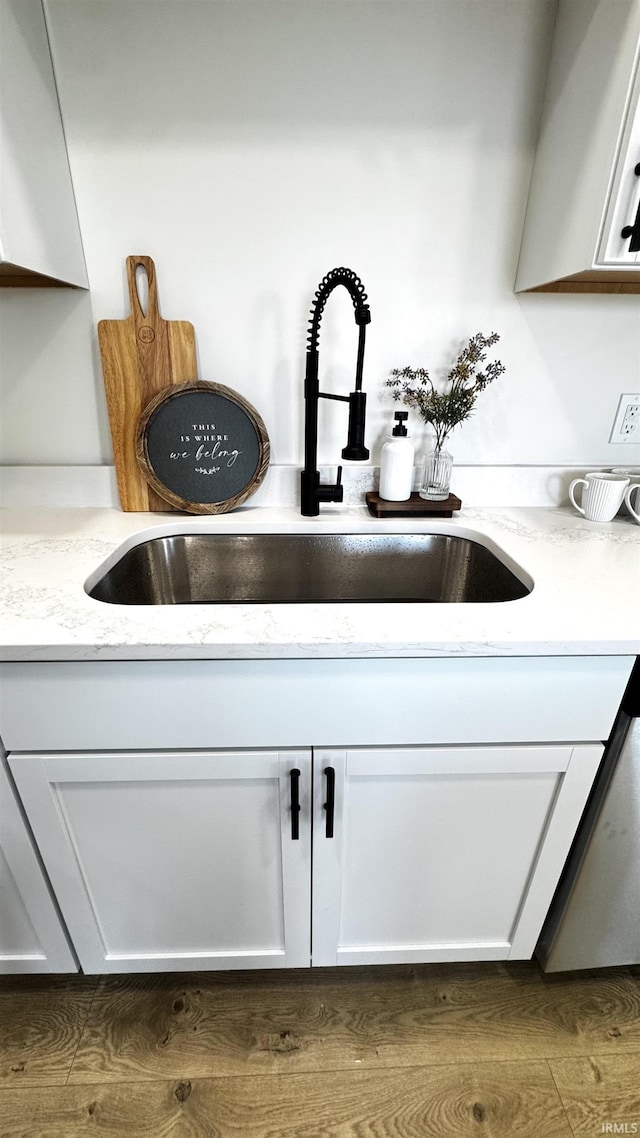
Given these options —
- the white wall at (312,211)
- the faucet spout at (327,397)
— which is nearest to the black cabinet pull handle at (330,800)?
the faucet spout at (327,397)

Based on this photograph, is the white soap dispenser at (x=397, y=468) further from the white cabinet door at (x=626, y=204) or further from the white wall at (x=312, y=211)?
the white cabinet door at (x=626, y=204)

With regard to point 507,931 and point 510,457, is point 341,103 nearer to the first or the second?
point 510,457

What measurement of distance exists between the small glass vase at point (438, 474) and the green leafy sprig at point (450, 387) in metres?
0.03

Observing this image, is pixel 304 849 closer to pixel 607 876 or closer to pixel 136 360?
pixel 607 876

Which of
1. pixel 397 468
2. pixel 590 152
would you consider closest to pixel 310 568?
pixel 397 468

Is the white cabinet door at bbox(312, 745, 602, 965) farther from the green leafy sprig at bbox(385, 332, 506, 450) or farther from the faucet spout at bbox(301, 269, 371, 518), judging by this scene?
the green leafy sprig at bbox(385, 332, 506, 450)

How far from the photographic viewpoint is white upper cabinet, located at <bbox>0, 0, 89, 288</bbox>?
34.3 inches

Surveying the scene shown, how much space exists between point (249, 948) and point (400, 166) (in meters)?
1.63

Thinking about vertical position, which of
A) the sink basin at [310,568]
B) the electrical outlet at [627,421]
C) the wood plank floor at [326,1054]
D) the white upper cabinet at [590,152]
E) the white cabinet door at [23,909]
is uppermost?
the white upper cabinet at [590,152]

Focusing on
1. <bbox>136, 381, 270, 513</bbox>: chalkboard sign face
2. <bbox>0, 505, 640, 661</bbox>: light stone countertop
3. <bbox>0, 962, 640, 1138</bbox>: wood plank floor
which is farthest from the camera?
<bbox>136, 381, 270, 513</bbox>: chalkboard sign face

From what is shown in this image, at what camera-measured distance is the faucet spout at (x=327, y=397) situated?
3.23 ft

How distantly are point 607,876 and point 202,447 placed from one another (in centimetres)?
119

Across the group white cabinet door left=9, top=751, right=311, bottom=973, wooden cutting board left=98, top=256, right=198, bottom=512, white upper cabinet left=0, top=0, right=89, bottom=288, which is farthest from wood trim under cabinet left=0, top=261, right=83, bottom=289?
white cabinet door left=9, top=751, right=311, bottom=973

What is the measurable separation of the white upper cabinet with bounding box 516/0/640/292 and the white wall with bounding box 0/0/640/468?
3.0 inches
